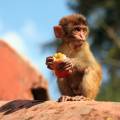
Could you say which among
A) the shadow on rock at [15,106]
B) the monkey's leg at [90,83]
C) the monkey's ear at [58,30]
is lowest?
the shadow on rock at [15,106]

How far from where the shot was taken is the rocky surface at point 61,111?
819 cm

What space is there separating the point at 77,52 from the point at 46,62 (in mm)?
1209

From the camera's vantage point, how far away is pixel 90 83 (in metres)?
10.9

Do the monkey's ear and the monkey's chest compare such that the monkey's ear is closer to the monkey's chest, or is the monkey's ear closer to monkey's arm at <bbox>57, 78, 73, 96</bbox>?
monkey's arm at <bbox>57, 78, 73, 96</bbox>

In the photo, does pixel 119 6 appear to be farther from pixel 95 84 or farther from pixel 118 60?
pixel 95 84

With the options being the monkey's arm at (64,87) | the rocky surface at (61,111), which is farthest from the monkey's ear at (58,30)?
the rocky surface at (61,111)

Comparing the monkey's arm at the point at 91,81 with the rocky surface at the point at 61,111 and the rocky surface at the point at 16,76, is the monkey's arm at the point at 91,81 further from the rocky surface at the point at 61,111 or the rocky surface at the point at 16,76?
the rocky surface at the point at 16,76

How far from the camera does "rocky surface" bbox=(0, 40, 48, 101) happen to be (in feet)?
50.3

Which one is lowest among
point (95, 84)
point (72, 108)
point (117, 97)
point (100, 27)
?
point (72, 108)

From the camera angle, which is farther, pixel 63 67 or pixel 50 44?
pixel 50 44

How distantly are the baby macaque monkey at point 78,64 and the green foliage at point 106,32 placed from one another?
28.0m

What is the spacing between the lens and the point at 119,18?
158ft

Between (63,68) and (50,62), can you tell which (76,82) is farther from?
(50,62)

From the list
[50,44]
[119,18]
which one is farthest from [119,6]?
[50,44]
